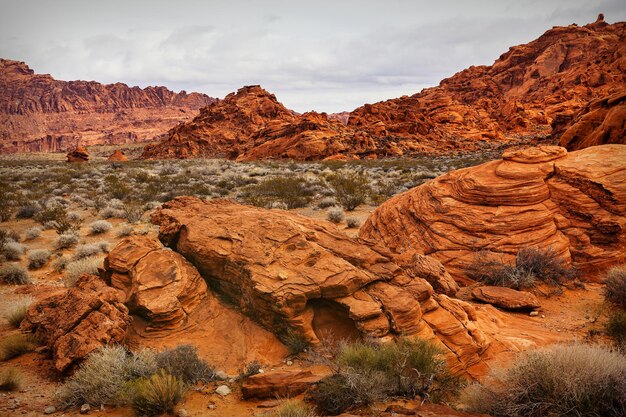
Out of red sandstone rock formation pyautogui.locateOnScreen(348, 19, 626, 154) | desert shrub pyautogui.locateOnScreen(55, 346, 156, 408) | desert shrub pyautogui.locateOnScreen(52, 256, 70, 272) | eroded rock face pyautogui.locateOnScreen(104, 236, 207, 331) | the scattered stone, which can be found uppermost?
red sandstone rock formation pyautogui.locateOnScreen(348, 19, 626, 154)

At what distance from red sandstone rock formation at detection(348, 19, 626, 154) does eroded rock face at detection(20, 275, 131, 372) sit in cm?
4030

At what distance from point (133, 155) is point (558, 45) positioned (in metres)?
99.9

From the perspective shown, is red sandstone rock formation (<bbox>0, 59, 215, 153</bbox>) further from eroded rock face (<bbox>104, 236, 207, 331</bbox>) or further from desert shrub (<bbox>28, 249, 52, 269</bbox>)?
eroded rock face (<bbox>104, 236, 207, 331</bbox>)

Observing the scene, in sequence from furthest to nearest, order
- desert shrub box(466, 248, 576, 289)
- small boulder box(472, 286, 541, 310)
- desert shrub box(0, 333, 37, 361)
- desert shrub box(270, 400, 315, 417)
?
desert shrub box(466, 248, 576, 289) → small boulder box(472, 286, 541, 310) → desert shrub box(0, 333, 37, 361) → desert shrub box(270, 400, 315, 417)

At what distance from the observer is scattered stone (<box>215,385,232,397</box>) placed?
4.33 meters

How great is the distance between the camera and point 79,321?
5.00m

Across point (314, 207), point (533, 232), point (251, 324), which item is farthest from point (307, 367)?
point (314, 207)

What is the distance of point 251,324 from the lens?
224 inches

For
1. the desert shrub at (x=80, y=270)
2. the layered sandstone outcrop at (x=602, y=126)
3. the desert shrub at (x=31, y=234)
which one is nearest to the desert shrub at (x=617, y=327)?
the desert shrub at (x=80, y=270)

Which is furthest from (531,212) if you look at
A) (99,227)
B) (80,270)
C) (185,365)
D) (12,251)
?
(12,251)

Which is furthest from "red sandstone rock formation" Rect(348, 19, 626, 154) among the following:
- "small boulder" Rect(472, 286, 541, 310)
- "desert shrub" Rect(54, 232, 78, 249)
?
"desert shrub" Rect(54, 232, 78, 249)

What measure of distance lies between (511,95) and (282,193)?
89.7 meters

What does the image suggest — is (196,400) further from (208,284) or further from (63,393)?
(208,284)

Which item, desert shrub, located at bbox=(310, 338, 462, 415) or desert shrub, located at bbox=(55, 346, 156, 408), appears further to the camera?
desert shrub, located at bbox=(55, 346, 156, 408)
